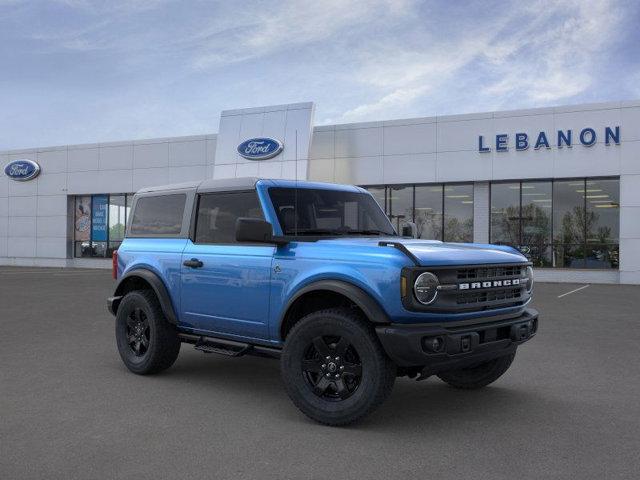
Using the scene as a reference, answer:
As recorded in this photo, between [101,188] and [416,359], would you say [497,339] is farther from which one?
[101,188]

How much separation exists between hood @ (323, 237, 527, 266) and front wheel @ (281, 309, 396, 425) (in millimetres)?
660

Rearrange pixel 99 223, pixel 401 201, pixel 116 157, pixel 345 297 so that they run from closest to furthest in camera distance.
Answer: pixel 345 297 < pixel 401 201 < pixel 116 157 < pixel 99 223

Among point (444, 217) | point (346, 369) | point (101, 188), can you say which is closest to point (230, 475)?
point (346, 369)

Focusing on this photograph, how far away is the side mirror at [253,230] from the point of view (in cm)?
494

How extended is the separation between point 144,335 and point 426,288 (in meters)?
3.32

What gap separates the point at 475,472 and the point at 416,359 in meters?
0.86

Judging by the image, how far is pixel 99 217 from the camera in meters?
31.3

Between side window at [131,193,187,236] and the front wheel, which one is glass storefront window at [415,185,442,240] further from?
the front wheel

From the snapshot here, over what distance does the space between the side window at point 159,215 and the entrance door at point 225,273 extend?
30cm

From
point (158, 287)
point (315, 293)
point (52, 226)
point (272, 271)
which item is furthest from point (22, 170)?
point (315, 293)

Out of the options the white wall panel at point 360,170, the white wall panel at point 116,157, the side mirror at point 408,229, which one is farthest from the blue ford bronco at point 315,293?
the white wall panel at point 116,157

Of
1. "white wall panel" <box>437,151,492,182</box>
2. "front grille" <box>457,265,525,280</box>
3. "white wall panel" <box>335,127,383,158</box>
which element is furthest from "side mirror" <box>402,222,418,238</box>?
"white wall panel" <box>335,127,383,158</box>

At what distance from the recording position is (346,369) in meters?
4.71

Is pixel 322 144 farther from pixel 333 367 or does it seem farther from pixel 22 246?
pixel 333 367
